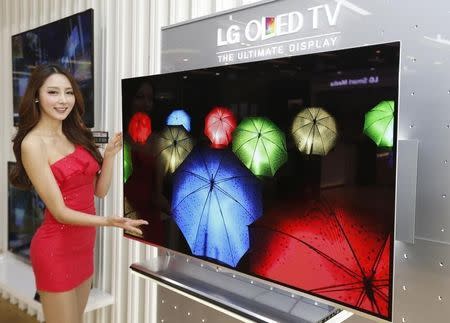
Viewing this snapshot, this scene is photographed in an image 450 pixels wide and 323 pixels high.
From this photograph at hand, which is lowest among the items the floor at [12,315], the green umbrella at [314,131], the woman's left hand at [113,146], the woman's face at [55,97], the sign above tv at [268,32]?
the floor at [12,315]

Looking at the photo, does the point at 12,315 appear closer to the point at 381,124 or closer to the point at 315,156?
the point at 315,156

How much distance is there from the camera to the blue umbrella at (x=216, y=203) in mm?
1389

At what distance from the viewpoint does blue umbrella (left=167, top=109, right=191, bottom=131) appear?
1.55 meters

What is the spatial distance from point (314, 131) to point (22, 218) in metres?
2.89

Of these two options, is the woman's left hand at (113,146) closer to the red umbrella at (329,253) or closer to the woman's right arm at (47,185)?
the woman's right arm at (47,185)

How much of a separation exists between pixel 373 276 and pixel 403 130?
43cm

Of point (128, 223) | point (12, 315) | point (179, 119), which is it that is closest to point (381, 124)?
point (179, 119)

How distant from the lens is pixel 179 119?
1.58 meters

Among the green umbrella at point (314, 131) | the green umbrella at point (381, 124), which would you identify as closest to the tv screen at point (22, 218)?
the green umbrella at point (314, 131)

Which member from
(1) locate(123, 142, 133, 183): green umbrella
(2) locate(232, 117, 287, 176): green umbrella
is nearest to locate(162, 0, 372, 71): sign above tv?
(2) locate(232, 117, 287, 176): green umbrella

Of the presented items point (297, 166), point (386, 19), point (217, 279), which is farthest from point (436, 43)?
point (217, 279)

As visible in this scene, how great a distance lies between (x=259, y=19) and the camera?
150 centimetres

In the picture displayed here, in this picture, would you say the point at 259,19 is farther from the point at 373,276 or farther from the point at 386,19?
the point at 373,276

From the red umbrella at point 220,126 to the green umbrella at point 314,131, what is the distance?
262 mm
